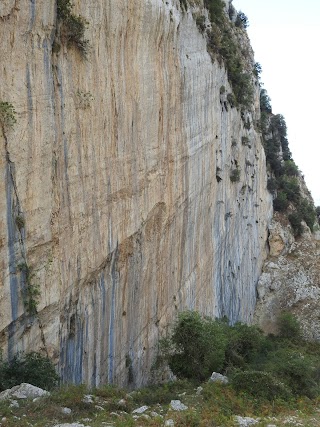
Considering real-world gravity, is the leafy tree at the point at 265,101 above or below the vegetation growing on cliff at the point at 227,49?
above

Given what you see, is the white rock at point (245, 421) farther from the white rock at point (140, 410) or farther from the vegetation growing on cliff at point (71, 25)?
the vegetation growing on cliff at point (71, 25)

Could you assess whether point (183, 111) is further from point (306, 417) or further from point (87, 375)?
point (306, 417)

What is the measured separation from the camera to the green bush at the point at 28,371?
45.3 ft

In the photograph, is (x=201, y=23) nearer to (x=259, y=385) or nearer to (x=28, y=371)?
(x=259, y=385)

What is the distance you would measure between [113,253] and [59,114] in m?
5.34

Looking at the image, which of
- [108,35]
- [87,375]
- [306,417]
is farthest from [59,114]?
[306,417]

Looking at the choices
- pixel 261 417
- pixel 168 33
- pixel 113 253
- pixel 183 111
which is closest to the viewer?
pixel 261 417

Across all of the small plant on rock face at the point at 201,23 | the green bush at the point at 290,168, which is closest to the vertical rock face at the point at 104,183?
the small plant on rock face at the point at 201,23

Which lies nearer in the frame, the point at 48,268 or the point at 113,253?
the point at 48,268

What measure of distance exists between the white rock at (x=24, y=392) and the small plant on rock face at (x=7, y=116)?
244 inches

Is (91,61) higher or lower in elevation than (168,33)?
lower

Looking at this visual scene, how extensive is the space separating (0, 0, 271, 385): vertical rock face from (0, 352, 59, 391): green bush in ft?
1.14

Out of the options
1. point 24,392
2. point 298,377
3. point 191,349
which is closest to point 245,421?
point 24,392

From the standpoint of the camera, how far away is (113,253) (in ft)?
60.7
